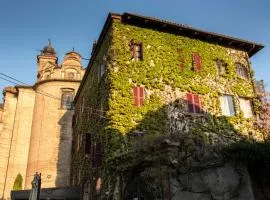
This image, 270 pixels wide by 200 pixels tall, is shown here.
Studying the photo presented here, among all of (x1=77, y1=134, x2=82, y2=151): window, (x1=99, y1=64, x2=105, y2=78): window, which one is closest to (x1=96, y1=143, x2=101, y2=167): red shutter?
(x1=99, y1=64, x2=105, y2=78): window

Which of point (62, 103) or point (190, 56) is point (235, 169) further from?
point (62, 103)

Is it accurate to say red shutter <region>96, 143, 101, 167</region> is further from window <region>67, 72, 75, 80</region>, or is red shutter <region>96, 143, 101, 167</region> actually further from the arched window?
window <region>67, 72, 75, 80</region>

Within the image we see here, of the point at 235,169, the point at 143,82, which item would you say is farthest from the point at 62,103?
the point at 235,169

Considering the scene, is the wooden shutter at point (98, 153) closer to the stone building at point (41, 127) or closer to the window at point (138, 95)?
the window at point (138, 95)

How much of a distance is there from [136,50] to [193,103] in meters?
4.96

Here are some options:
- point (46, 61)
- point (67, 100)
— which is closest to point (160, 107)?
point (67, 100)

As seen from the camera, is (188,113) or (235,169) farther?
(188,113)

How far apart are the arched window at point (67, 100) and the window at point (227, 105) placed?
18.9 m

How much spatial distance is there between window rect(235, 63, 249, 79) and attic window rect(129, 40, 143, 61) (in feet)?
24.0

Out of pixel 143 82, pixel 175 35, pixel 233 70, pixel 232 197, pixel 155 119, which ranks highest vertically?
pixel 175 35

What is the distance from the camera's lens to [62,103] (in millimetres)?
36281

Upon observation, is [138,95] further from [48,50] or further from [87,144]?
[48,50]

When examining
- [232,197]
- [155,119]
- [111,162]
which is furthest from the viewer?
[155,119]

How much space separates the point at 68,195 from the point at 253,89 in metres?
14.6
